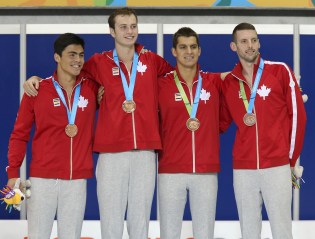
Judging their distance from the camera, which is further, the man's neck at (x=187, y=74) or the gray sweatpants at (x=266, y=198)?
the man's neck at (x=187, y=74)

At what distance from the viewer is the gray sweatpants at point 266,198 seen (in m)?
5.07

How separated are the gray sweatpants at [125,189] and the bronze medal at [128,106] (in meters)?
0.30

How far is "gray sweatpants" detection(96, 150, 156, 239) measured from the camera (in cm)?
511

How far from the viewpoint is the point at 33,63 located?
7188 mm

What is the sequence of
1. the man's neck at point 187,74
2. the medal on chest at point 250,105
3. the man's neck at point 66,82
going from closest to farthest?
the medal on chest at point 250,105 < the man's neck at point 66,82 < the man's neck at point 187,74

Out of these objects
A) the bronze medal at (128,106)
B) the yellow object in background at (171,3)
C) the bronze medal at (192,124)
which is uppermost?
the yellow object in background at (171,3)

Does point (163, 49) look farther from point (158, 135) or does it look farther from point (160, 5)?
point (158, 135)

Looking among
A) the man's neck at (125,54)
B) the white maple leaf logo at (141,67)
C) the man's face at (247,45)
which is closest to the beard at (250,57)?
the man's face at (247,45)

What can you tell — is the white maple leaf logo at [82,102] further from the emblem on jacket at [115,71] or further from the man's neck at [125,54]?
the man's neck at [125,54]

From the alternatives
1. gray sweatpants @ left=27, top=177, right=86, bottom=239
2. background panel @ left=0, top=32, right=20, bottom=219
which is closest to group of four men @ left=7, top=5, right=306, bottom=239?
gray sweatpants @ left=27, top=177, right=86, bottom=239

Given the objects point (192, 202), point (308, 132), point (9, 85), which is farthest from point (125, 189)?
point (308, 132)

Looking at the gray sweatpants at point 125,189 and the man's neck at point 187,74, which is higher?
the man's neck at point 187,74

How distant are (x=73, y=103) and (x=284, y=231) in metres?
1.78

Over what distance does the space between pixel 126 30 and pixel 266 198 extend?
5.22ft
